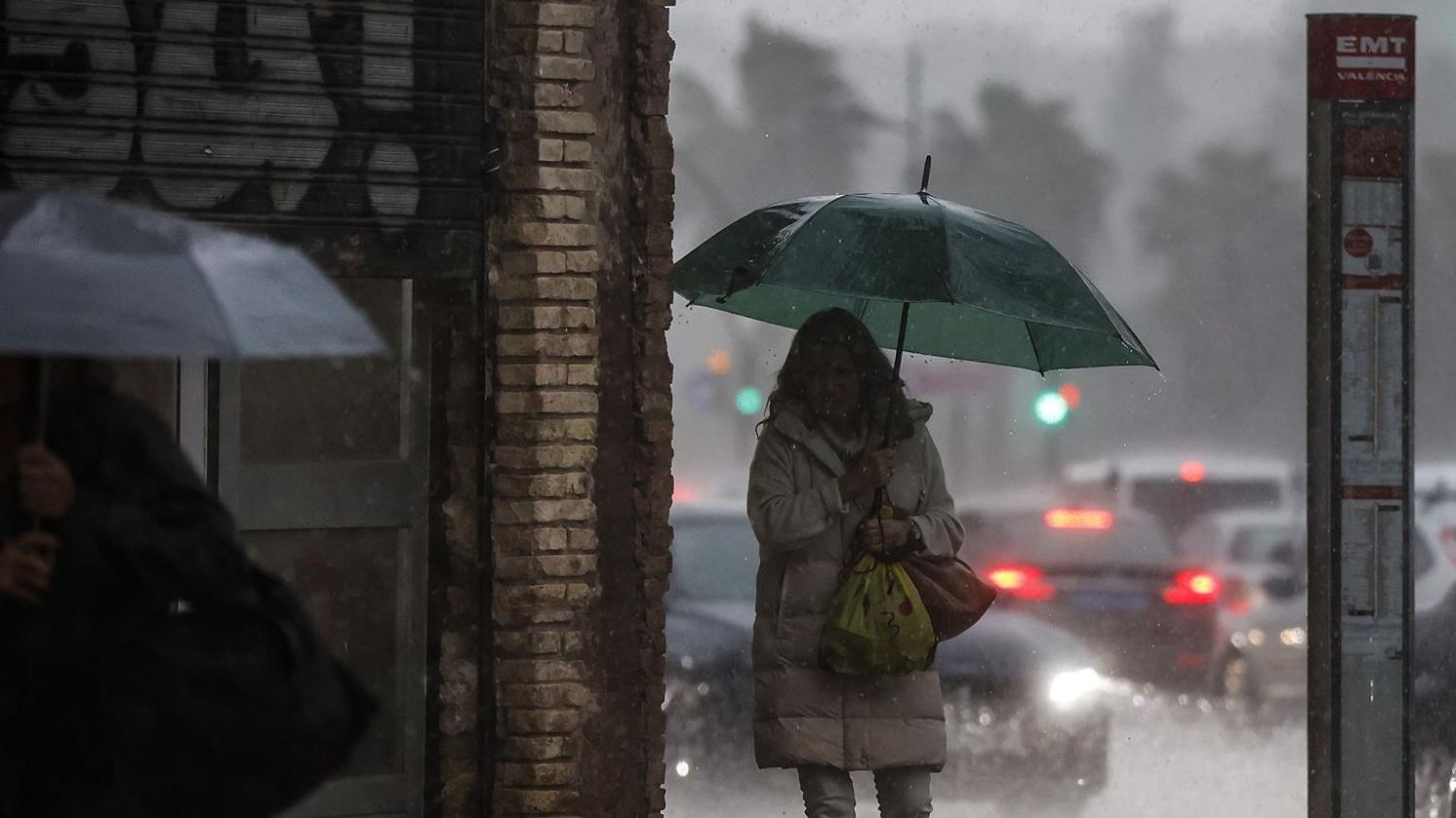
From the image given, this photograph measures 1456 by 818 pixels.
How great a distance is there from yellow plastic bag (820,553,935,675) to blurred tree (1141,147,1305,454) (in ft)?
163

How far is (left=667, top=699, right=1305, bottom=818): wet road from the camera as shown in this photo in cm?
1141

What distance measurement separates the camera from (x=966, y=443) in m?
47.0

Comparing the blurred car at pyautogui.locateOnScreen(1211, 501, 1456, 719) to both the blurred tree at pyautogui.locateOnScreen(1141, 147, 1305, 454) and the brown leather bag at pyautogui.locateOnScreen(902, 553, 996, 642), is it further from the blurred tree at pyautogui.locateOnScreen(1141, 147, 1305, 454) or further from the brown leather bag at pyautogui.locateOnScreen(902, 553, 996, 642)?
the blurred tree at pyautogui.locateOnScreen(1141, 147, 1305, 454)

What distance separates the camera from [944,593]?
6109mm

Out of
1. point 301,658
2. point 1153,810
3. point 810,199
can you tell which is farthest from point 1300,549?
point 301,658

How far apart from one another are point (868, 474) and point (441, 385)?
1230 mm

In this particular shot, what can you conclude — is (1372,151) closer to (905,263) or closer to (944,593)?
(905,263)

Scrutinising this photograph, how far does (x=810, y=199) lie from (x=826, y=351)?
1.93ft

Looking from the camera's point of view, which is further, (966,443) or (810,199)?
(966,443)

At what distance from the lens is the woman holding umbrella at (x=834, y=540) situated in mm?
6074

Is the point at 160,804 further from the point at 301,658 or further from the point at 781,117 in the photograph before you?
the point at 781,117

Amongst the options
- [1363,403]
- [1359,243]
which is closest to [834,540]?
[1363,403]

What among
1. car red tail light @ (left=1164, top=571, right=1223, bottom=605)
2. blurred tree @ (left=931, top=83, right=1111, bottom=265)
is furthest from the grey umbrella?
blurred tree @ (left=931, top=83, right=1111, bottom=265)

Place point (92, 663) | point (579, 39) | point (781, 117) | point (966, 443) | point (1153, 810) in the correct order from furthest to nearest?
point (781, 117), point (966, 443), point (1153, 810), point (579, 39), point (92, 663)
